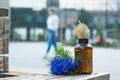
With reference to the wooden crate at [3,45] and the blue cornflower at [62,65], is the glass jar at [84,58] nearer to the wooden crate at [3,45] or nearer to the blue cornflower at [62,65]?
the blue cornflower at [62,65]

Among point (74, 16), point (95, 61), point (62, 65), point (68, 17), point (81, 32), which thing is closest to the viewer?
point (62, 65)

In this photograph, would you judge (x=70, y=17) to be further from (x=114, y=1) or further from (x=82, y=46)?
(x=82, y=46)

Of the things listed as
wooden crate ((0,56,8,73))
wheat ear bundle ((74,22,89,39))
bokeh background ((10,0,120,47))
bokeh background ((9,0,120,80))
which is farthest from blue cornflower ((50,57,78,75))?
bokeh background ((10,0,120,47))

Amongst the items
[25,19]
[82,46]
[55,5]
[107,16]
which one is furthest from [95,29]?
[82,46]

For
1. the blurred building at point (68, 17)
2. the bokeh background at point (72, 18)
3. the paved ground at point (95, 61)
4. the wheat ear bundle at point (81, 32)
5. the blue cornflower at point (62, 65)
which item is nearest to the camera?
the blue cornflower at point (62, 65)

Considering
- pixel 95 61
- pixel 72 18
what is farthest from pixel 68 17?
pixel 95 61

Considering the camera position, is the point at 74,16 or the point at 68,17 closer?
the point at 74,16

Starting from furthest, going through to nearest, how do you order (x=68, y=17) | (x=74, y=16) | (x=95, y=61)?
(x=68, y=17) → (x=74, y=16) → (x=95, y=61)

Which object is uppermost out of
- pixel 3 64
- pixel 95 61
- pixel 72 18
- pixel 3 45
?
pixel 72 18

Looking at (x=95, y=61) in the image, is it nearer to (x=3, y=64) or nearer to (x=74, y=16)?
(x=3, y=64)

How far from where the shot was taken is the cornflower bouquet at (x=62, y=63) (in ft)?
9.22

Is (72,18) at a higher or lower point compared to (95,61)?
higher

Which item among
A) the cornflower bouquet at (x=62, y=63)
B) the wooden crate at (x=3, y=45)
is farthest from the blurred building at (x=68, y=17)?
the cornflower bouquet at (x=62, y=63)

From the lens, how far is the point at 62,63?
283 centimetres
